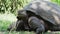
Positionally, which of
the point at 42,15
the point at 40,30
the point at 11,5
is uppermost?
the point at 42,15

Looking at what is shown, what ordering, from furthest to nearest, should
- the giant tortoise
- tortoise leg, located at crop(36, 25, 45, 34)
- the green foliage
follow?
the green foliage
the giant tortoise
tortoise leg, located at crop(36, 25, 45, 34)

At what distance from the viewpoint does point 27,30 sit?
3.79 meters

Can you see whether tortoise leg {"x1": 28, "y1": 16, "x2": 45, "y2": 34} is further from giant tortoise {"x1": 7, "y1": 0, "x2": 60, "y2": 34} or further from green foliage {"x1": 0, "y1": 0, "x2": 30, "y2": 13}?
green foliage {"x1": 0, "y1": 0, "x2": 30, "y2": 13}

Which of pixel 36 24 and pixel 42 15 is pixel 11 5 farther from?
pixel 36 24

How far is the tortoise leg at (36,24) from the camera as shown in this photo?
3439 millimetres

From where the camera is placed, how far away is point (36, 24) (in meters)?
3.50

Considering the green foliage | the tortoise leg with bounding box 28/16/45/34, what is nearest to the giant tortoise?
the tortoise leg with bounding box 28/16/45/34

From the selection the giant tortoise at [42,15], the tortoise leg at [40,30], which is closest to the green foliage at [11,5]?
the giant tortoise at [42,15]

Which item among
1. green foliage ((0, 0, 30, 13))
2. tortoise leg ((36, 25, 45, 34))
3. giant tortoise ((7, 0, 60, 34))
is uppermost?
giant tortoise ((7, 0, 60, 34))

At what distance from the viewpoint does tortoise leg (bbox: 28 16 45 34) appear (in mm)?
3439

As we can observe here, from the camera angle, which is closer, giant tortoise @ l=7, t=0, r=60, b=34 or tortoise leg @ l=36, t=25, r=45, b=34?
tortoise leg @ l=36, t=25, r=45, b=34

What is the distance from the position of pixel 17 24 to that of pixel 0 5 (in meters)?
6.43

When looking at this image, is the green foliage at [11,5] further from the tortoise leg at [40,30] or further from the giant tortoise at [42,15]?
the tortoise leg at [40,30]

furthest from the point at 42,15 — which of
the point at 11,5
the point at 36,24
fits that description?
the point at 11,5
